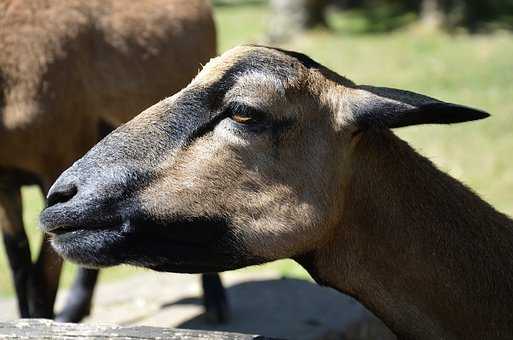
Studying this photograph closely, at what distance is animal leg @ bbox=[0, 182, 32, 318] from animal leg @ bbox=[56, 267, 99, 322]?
1.67 feet

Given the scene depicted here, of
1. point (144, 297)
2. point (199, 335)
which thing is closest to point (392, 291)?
point (199, 335)

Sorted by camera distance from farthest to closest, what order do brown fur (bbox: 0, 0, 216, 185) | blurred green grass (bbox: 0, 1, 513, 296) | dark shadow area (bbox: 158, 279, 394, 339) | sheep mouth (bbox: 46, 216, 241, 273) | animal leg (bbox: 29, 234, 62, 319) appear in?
blurred green grass (bbox: 0, 1, 513, 296) → dark shadow area (bbox: 158, 279, 394, 339) → animal leg (bbox: 29, 234, 62, 319) → brown fur (bbox: 0, 0, 216, 185) → sheep mouth (bbox: 46, 216, 241, 273)

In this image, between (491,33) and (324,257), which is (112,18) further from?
(491,33)

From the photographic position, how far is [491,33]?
1839 centimetres

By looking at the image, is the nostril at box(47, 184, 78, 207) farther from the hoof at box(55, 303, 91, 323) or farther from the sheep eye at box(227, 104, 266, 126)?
the hoof at box(55, 303, 91, 323)

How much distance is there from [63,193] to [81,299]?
3352 mm

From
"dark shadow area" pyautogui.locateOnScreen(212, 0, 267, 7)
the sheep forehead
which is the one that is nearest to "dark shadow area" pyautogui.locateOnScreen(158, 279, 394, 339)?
the sheep forehead

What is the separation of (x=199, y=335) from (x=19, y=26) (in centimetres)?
310

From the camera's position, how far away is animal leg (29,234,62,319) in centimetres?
590

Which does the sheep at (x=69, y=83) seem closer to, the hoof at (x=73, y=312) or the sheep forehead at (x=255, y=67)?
the hoof at (x=73, y=312)

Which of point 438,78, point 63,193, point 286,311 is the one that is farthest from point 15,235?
point 438,78

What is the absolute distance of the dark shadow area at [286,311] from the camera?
617 centimetres

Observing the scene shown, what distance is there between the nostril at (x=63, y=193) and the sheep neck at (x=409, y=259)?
0.95 m

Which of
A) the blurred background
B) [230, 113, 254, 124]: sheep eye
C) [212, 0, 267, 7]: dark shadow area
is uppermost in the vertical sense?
[230, 113, 254, 124]: sheep eye
